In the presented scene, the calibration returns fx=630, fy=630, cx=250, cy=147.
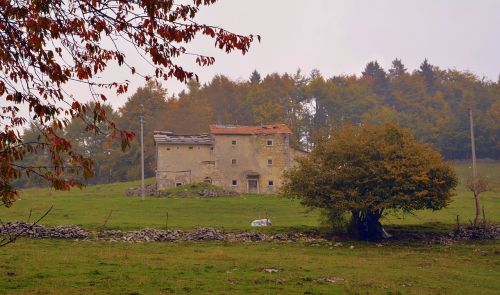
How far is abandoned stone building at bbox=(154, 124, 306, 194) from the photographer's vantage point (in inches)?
2872

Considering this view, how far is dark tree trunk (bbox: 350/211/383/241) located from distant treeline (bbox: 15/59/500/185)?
204ft

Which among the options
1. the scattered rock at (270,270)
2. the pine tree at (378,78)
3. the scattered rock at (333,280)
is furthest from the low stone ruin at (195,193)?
the pine tree at (378,78)

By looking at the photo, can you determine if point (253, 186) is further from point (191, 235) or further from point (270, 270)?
point (270, 270)

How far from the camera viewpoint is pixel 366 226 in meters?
37.3

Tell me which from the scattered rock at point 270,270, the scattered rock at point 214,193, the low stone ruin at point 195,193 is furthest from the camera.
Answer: the scattered rock at point 214,193

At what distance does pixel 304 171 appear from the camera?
3812cm

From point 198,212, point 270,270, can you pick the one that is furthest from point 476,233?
point 198,212

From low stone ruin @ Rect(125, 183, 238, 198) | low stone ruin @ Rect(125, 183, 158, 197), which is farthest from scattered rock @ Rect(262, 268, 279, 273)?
low stone ruin @ Rect(125, 183, 158, 197)

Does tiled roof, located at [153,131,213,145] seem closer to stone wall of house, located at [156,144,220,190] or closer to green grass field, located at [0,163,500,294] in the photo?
stone wall of house, located at [156,144,220,190]

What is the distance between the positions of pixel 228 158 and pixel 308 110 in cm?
4511

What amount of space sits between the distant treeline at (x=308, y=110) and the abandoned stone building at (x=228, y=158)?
23.7 metres

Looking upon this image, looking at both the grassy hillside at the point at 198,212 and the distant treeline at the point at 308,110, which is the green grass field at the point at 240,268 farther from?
the distant treeline at the point at 308,110

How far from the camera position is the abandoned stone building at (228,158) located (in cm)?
7294

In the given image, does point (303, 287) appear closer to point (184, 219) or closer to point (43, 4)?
point (43, 4)
